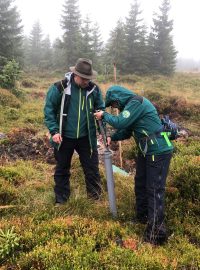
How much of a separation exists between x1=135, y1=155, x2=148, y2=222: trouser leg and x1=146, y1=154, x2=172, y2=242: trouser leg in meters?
0.30

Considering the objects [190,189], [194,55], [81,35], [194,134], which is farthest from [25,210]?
[194,55]

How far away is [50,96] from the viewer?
533 cm

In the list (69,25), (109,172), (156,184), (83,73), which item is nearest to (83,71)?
(83,73)

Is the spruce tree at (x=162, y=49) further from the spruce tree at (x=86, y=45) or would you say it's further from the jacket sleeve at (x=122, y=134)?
the jacket sleeve at (x=122, y=134)

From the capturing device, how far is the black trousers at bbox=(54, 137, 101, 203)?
18.5ft

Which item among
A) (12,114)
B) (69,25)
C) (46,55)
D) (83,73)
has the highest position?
(69,25)

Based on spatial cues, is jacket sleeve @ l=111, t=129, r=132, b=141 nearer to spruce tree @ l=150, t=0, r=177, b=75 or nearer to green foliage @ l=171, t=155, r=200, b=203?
green foliage @ l=171, t=155, r=200, b=203

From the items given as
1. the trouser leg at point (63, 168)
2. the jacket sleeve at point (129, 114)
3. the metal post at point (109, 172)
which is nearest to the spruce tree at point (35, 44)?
the trouser leg at point (63, 168)

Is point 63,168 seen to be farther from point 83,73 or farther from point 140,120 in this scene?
point 140,120

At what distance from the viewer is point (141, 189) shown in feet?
17.2

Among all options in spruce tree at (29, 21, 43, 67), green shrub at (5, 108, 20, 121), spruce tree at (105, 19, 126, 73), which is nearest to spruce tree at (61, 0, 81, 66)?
spruce tree at (105, 19, 126, 73)

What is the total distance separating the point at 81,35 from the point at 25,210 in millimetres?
32277

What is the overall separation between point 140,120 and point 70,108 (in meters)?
1.26

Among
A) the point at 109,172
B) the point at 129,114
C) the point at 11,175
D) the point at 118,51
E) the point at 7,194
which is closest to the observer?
the point at 129,114
